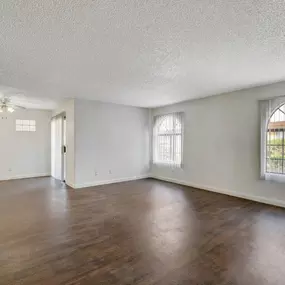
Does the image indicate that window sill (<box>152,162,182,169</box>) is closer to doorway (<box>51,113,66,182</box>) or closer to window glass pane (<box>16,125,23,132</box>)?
doorway (<box>51,113,66,182</box>)

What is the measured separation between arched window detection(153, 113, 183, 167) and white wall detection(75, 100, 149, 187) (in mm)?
396

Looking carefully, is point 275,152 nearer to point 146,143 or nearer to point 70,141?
point 146,143

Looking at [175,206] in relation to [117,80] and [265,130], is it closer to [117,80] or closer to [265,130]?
[265,130]

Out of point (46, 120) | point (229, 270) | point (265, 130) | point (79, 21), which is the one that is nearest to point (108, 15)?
point (79, 21)

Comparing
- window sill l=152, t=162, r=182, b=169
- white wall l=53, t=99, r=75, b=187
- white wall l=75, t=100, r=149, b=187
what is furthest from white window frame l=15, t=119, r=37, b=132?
window sill l=152, t=162, r=182, b=169

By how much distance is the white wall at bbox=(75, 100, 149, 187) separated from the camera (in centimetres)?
580

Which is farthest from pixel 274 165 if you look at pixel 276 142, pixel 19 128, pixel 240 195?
pixel 19 128

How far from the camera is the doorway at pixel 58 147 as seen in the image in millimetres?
6570

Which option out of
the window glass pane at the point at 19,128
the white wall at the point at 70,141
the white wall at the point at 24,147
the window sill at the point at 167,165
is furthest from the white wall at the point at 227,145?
the window glass pane at the point at 19,128

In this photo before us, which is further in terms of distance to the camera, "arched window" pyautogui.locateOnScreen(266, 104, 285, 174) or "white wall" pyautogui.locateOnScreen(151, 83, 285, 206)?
"white wall" pyautogui.locateOnScreen(151, 83, 285, 206)

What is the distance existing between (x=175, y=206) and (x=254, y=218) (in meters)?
1.41

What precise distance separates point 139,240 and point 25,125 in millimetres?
6547

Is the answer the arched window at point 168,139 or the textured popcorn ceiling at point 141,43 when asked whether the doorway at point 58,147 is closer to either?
the textured popcorn ceiling at point 141,43

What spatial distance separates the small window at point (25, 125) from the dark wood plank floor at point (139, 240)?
10.8 feet
